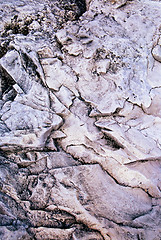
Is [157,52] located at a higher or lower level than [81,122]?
higher

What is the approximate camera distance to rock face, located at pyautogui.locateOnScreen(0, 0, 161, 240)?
1289 mm

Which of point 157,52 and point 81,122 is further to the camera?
point 157,52

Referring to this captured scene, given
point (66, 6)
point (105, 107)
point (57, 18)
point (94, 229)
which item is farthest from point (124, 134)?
point (66, 6)

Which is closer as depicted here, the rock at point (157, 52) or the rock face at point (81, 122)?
the rock face at point (81, 122)

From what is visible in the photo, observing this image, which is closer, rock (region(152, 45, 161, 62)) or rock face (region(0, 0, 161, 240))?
rock face (region(0, 0, 161, 240))

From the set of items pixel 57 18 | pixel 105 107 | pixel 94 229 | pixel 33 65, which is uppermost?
pixel 57 18

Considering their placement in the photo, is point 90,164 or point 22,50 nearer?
point 90,164

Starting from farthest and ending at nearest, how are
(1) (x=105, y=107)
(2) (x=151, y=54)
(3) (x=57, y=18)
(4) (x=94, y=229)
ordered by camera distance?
(3) (x=57, y=18) → (2) (x=151, y=54) → (1) (x=105, y=107) → (4) (x=94, y=229)

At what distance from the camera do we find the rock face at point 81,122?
1289 mm

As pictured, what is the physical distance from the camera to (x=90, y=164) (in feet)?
4.94

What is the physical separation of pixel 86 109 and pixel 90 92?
0.15 metres

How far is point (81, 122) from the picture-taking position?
1.60 m

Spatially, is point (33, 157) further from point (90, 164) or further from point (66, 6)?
point (66, 6)

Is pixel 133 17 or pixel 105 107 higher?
pixel 133 17
